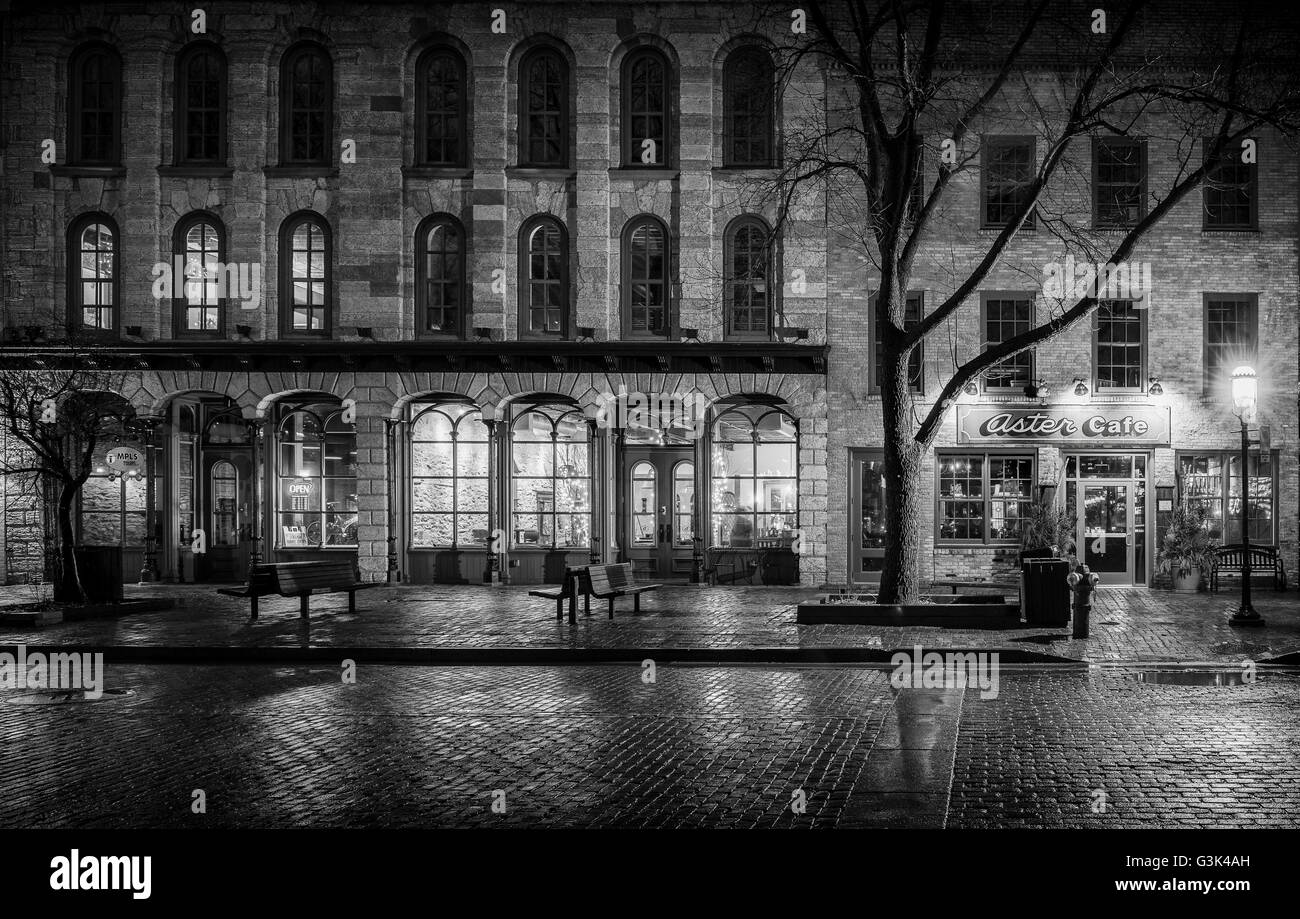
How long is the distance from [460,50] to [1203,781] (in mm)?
20726

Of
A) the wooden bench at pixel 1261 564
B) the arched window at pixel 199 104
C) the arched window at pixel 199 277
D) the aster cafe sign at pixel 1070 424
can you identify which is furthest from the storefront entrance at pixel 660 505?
the arched window at pixel 199 104

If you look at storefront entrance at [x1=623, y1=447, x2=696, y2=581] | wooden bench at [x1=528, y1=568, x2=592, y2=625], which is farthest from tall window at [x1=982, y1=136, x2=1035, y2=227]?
wooden bench at [x1=528, y1=568, x2=592, y2=625]

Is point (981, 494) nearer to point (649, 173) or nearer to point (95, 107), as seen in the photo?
point (649, 173)

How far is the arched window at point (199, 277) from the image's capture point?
75.3ft

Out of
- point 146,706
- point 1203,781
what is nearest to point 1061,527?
point 1203,781

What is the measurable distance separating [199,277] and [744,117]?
1228 centimetres

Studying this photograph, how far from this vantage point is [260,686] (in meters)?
11.3

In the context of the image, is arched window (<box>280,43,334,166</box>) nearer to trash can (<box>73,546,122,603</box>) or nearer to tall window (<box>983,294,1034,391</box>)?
trash can (<box>73,546,122,603</box>)

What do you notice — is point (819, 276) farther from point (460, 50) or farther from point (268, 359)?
point (268, 359)

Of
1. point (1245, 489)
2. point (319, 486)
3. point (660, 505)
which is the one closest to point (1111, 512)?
point (1245, 489)

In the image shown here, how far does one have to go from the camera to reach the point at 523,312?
23.0 meters

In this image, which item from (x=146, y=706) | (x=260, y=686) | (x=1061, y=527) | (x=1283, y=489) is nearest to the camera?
(x=146, y=706)

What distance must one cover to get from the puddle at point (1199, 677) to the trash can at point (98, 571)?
15.2 m

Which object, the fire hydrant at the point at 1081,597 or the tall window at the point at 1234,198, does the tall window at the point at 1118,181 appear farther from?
the fire hydrant at the point at 1081,597
